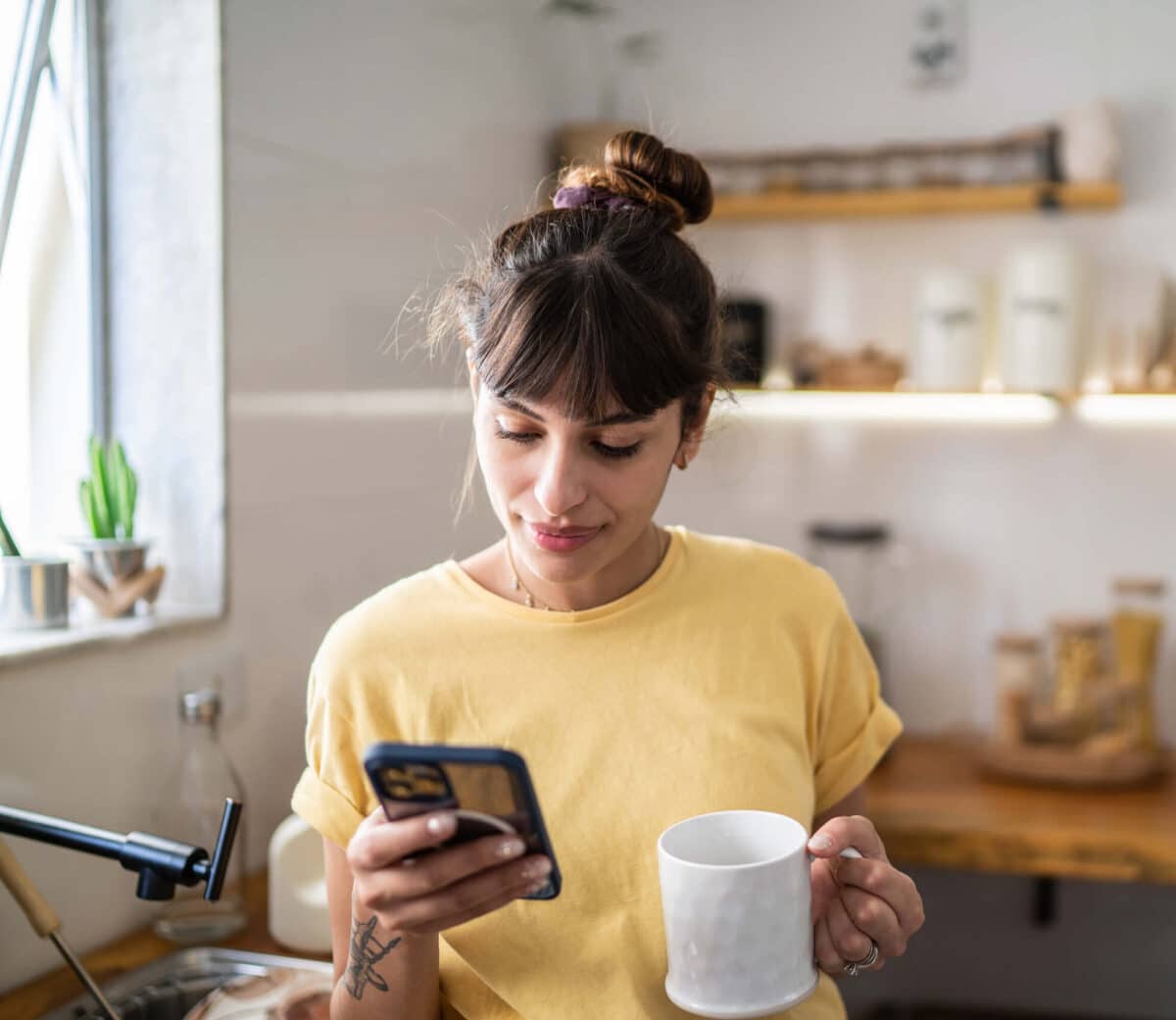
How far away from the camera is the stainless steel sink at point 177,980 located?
131 centimetres

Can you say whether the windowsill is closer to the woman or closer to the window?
the window

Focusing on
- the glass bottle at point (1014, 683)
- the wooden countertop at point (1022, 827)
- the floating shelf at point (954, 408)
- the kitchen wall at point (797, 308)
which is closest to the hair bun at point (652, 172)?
the kitchen wall at point (797, 308)

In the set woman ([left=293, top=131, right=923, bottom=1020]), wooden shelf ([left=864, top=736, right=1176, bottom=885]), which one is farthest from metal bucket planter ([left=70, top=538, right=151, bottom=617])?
wooden shelf ([left=864, top=736, right=1176, bottom=885])

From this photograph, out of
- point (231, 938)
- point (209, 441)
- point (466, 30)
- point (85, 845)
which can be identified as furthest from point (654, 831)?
point (466, 30)

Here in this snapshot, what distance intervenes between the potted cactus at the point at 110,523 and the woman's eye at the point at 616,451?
0.74 meters

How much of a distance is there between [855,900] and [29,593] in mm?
922

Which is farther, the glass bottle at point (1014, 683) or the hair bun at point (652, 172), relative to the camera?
the glass bottle at point (1014, 683)

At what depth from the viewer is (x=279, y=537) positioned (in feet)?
5.59

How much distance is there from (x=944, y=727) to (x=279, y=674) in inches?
54.9

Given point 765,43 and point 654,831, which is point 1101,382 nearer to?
point 765,43

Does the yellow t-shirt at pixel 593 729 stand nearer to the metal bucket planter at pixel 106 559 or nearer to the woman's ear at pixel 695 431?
the woman's ear at pixel 695 431

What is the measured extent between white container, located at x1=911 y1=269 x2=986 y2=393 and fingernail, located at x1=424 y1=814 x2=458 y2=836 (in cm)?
182

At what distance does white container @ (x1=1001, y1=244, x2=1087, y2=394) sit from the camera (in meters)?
2.32

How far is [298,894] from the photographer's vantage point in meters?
1.46
